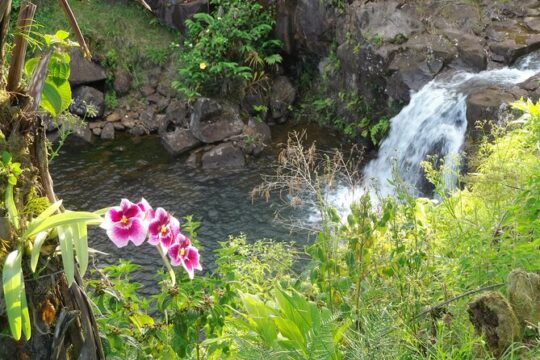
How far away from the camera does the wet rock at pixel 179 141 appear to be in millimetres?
10984

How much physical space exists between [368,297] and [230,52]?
9.78m

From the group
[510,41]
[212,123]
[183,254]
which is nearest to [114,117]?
[212,123]

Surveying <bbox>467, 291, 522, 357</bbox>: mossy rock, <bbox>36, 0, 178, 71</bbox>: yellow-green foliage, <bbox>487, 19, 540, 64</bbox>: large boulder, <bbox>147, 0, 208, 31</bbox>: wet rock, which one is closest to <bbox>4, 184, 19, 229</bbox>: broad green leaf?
<bbox>467, 291, 522, 357</bbox>: mossy rock

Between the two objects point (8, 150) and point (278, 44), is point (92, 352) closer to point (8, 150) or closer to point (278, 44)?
point (8, 150)

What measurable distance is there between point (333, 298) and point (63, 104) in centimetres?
171

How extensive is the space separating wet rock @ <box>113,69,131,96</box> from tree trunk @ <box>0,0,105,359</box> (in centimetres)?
1102

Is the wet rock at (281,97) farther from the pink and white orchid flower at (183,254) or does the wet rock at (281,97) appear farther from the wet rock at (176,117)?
the pink and white orchid flower at (183,254)

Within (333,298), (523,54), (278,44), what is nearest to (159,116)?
(278,44)

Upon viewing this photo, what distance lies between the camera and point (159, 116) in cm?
1234

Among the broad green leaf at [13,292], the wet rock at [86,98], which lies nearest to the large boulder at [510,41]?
the wet rock at [86,98]

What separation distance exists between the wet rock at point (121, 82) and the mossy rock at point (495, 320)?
11.4 m

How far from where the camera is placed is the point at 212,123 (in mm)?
11227

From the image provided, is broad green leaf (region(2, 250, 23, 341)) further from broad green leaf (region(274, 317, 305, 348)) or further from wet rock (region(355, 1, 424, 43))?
wet rock (region(355, 1, 424, 43))

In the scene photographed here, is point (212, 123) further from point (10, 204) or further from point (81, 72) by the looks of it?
point (10, 204)
